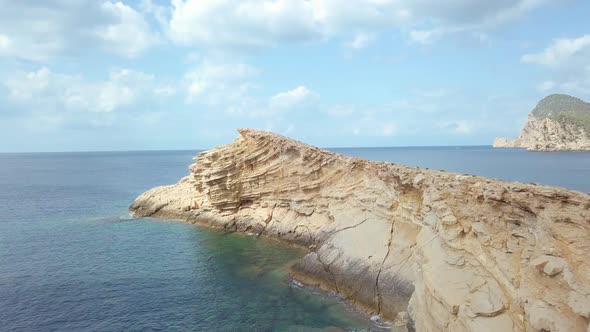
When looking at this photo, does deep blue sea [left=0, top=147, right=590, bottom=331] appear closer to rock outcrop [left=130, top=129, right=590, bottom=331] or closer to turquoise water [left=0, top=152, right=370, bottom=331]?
turquoise water [left=0, top=152, right=370, bottom=331]

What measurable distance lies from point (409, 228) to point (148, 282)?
20.9 m

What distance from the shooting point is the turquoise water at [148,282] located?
2534cm

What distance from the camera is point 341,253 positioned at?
103 ft

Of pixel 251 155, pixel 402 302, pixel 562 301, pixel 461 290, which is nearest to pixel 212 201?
pixel 251 155

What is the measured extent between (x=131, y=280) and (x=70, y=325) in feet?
24.7

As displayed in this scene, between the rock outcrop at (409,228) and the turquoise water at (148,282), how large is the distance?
2832 mm

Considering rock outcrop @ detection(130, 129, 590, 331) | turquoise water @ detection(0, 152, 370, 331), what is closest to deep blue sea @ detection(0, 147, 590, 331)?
turquoise water @ detection(0, 152, 370, 331)

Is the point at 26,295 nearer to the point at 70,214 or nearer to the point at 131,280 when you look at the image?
the point at 131,280

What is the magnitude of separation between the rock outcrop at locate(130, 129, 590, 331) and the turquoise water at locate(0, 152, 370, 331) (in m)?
2.83

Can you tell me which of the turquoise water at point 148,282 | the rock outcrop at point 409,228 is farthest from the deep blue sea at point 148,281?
the rock outcrop at point 409,228

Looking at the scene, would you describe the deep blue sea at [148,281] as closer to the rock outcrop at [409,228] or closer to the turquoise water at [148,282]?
the turquoise water at [148,282]

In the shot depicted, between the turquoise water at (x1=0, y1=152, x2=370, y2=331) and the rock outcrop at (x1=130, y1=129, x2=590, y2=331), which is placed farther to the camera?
the turquoise water at (x1=0, y1=152, x2=370, y2=331)

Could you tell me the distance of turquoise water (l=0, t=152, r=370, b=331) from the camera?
25.3 meters

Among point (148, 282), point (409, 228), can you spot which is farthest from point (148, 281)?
point (409, 228)
